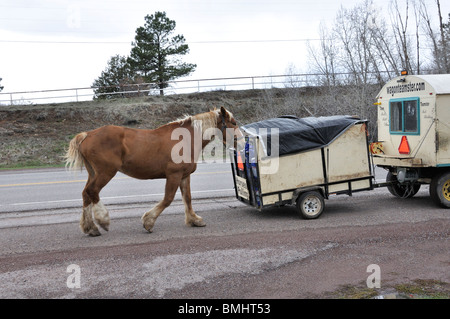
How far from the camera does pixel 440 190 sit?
27.8 ft

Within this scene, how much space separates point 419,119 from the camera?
8539 millimetres

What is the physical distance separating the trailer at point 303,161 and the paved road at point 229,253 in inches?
18.4

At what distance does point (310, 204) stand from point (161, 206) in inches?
109

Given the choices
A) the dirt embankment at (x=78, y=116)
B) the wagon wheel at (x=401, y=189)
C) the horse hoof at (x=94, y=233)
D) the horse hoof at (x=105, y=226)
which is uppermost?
the dirt embankment at (x=78, y=116)

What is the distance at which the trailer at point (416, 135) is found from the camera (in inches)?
325

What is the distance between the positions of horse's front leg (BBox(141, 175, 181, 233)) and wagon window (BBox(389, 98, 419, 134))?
190 inches

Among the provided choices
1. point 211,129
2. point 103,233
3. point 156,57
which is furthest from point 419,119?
point 156,57

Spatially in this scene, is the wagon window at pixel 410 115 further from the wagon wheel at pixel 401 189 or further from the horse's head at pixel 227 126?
the horse's head at pixel 227 126

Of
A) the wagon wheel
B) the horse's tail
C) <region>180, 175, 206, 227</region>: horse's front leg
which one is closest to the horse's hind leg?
the horse's tail

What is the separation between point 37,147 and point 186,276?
22.7 metres

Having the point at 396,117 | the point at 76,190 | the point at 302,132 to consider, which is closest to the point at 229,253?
the point at 302,132

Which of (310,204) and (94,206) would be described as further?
(310,204)

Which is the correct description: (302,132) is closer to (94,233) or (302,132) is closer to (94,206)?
(94,206)

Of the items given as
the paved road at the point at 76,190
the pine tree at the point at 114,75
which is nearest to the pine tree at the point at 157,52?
the pine tree at the point at 114,75
